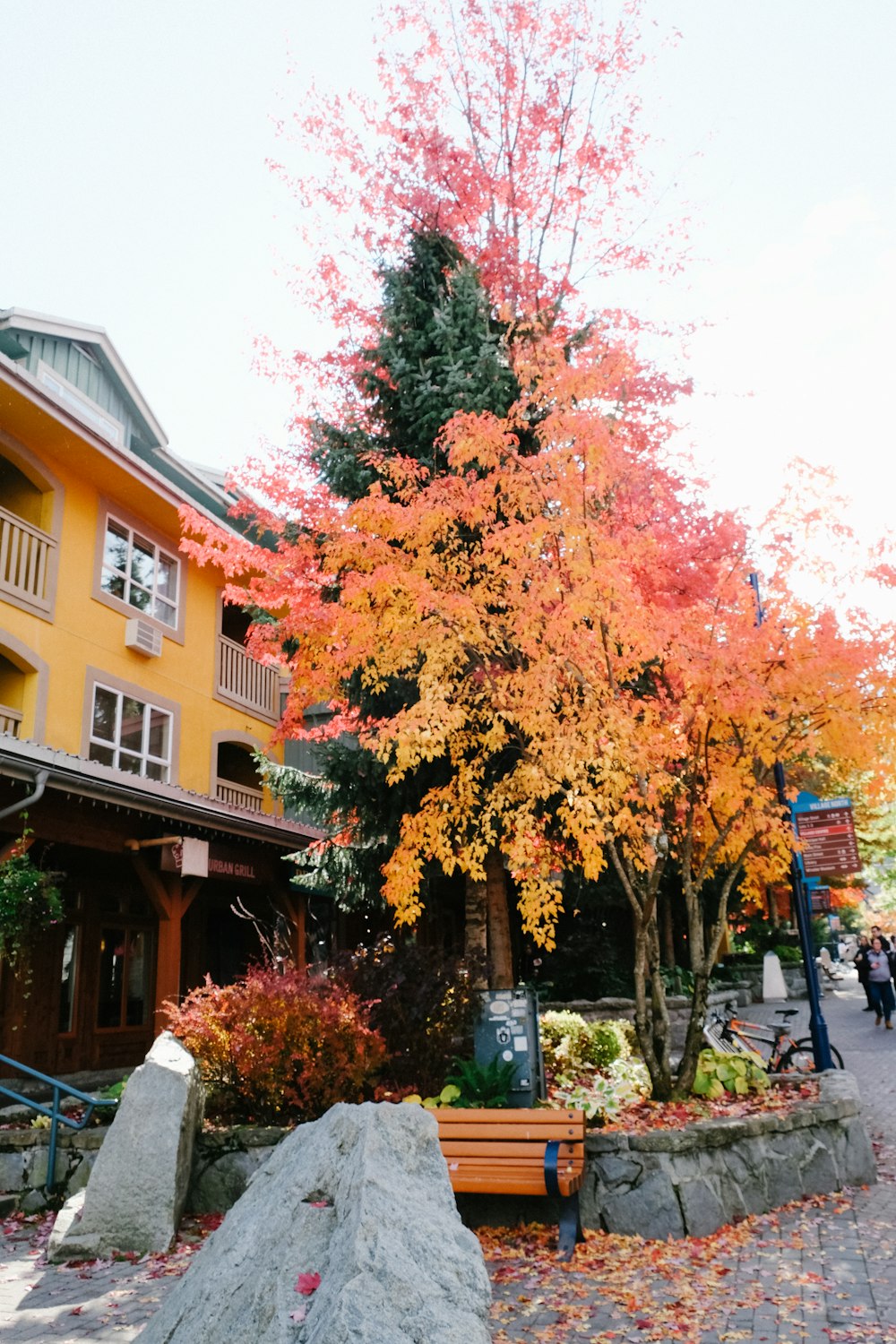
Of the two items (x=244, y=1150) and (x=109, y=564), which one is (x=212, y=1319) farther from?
(x=109, y=564)

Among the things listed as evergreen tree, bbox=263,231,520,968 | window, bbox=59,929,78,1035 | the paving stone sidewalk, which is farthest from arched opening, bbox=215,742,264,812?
the paving stone sidewalk

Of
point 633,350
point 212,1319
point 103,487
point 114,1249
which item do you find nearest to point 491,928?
point 114,1249

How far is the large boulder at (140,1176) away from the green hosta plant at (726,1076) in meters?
4.43

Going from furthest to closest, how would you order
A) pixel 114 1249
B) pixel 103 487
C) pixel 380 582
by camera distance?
pixel 103 487
pixel 380 582
pixel 114 1249

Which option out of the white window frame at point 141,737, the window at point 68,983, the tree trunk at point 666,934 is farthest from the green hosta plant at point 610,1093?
the tree trunk at point 666,934

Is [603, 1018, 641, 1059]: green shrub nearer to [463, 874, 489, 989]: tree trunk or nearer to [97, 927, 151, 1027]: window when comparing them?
[463, 874, 489, 989]: tree trunk

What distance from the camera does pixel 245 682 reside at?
2089 cm

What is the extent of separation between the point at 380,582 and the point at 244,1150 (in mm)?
4943

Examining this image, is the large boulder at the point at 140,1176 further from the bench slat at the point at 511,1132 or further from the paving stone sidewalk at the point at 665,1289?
the bench slat at the point at 511,1132

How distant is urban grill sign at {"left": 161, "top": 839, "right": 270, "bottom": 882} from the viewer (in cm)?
1206

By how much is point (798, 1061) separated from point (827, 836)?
371 cm

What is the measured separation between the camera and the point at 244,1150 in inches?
296

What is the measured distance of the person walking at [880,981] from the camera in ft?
56.6

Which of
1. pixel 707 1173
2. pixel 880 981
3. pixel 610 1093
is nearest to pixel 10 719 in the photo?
pixel 610 1093
